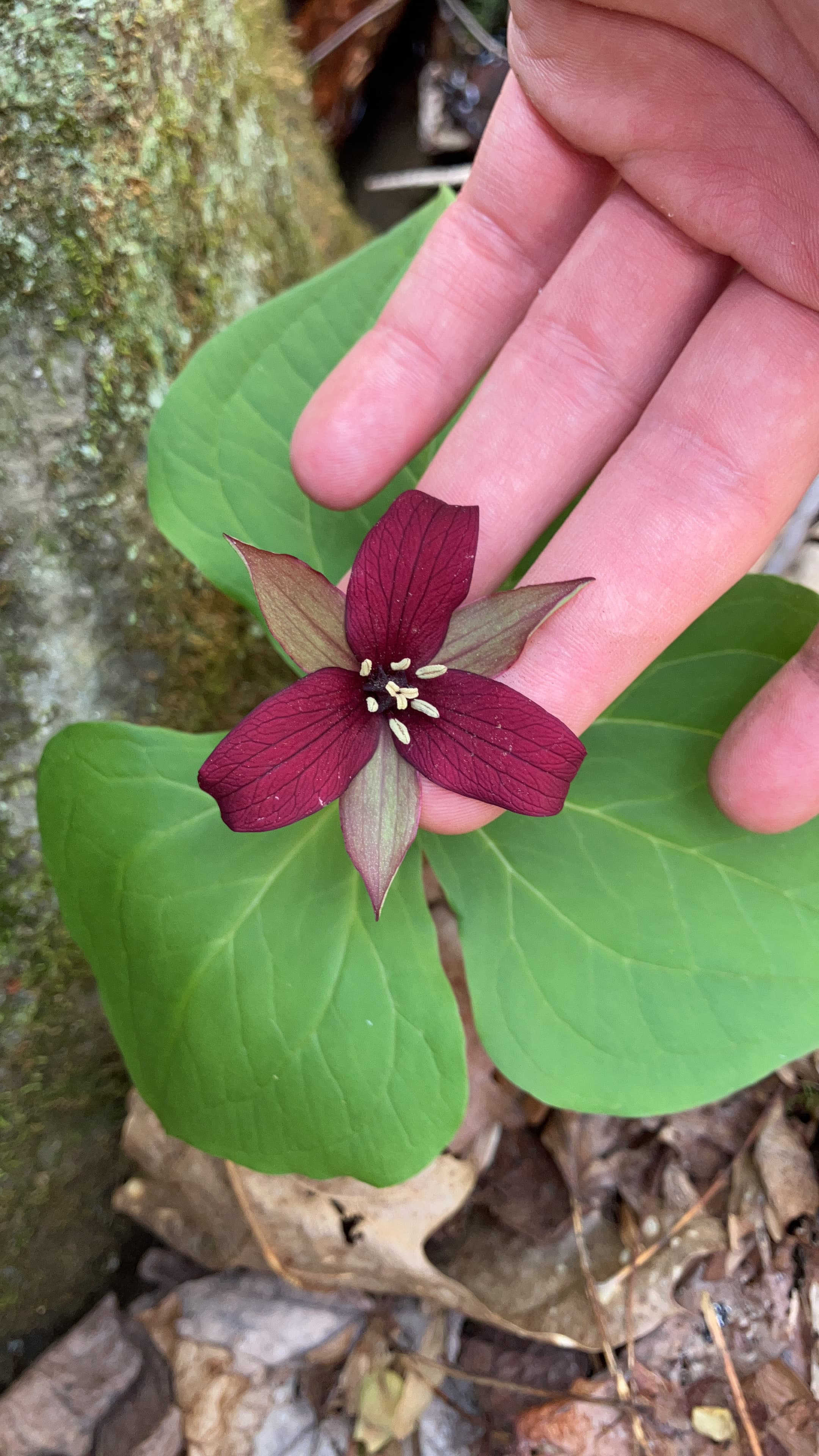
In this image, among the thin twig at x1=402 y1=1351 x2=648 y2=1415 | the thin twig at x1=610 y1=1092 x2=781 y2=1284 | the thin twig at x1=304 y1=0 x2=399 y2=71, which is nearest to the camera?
the thin twig at x1=402 y1=1351 x2=648 y2=1415

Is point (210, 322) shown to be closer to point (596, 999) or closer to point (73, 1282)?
point (596, 999)

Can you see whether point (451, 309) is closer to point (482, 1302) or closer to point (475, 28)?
point (482, 1302)

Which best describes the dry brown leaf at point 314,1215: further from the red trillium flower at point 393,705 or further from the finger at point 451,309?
the finger at point 451,309

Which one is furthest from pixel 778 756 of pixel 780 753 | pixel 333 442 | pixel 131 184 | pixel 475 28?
pixel 475 28

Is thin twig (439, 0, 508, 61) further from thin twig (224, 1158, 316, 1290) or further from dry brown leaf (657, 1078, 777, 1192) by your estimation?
thin twig (224, 1158, 316, 1290)

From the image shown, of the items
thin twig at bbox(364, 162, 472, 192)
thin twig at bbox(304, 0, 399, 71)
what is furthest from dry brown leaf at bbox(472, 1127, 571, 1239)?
thin twig at bbox(304, 0, 399, 71)
